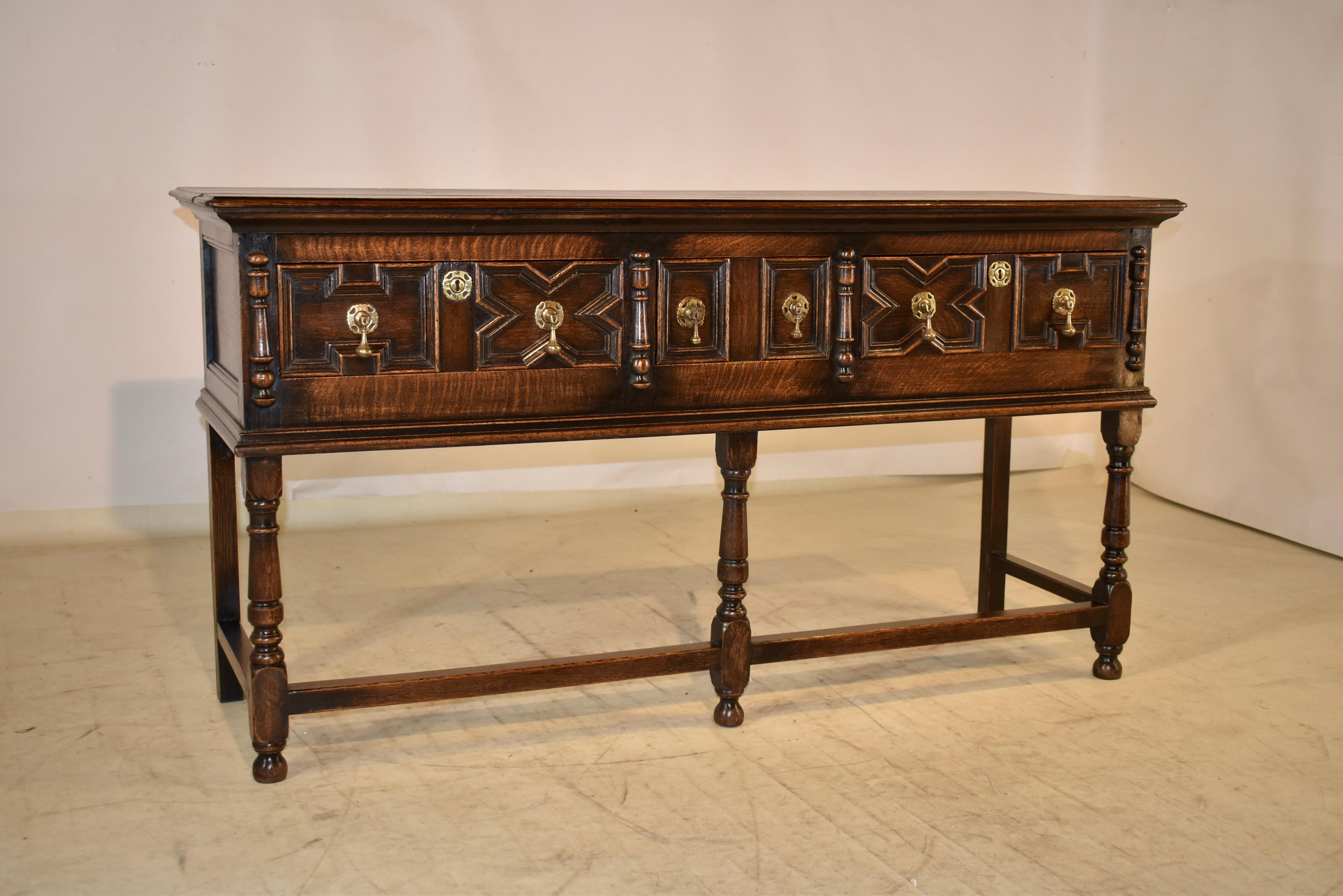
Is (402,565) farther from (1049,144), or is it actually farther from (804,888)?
(1049,144)

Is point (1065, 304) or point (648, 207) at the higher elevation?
point (648, 207)

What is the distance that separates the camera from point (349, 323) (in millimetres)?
2561

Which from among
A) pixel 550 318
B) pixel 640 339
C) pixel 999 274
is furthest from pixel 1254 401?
pixel 550 318

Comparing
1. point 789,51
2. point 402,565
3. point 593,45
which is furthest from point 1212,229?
point 402,565

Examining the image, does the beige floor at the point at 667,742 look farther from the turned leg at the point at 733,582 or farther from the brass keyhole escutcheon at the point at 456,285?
the brass keyhole escutcheon at the point at 456,285

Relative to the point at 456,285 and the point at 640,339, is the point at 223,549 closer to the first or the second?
the point at 456,285

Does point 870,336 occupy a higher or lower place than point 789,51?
lower

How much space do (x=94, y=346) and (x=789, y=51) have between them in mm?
3040

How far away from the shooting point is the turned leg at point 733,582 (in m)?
2.96

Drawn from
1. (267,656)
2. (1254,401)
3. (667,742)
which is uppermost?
(1254,401)

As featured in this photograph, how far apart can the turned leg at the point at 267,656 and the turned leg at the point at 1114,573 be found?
2.03 meters

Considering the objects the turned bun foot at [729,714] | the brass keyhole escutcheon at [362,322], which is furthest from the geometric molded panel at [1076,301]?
the brass keyhole escutcheon at [362,322]

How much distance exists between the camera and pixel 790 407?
115 inches

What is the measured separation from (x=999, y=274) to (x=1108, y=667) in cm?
110
